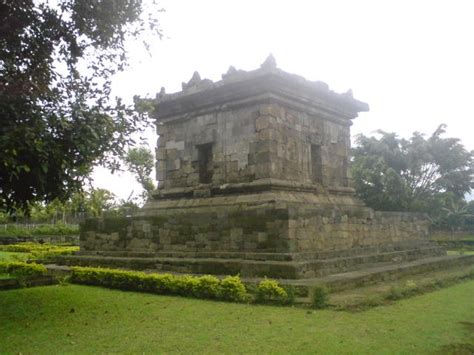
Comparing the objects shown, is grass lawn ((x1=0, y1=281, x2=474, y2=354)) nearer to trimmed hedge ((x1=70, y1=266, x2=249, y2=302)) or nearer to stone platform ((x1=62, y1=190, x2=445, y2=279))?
trimmed hedge ((x1=70, y1=266, x2=249, y2=302))

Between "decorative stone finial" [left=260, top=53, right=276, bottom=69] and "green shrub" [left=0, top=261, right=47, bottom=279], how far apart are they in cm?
789

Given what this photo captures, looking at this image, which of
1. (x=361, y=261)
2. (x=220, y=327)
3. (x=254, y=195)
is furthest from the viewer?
(x=254, y=195)

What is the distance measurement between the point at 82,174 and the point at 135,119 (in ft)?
4.29

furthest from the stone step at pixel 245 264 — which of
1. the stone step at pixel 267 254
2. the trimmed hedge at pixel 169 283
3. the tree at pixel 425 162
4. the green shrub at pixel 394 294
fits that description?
the tree at pixel 425 162

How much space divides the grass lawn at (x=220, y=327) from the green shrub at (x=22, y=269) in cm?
352

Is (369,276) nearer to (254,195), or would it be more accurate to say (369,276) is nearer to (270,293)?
(270,293)

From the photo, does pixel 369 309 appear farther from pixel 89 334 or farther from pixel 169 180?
pixel 169 180

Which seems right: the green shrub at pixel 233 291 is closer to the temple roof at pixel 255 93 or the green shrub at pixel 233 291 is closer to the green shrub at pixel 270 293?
the green shrub at pixel 270 293

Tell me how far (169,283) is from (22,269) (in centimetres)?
551

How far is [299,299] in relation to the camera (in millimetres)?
7629

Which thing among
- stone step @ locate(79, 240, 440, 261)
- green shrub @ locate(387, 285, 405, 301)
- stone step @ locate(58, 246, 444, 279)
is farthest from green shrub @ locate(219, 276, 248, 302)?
green shrub @ locate(387, 285, 405, 301)

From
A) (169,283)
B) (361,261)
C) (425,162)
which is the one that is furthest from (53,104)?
(425,162)

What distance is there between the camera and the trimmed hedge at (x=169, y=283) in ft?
26.8

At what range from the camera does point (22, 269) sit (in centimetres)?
1216
